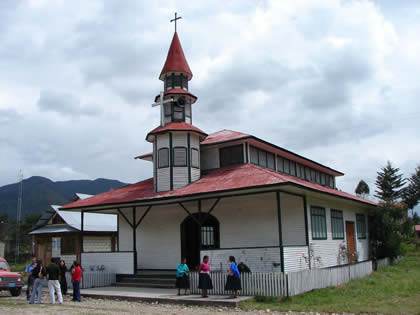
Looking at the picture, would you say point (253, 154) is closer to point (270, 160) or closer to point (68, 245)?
point (270, 160)

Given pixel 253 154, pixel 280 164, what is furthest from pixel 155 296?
pixel 280 164

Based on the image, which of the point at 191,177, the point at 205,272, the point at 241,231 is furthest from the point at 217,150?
the point at 205,272

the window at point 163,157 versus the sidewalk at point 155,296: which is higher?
the window at point 163,157

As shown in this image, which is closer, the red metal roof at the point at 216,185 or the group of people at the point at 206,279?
the group of people at the point at 206,279

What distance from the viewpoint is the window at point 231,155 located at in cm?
2130

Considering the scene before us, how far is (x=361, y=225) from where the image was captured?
1018 inches

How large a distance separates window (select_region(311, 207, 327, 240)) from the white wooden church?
5 centimetres

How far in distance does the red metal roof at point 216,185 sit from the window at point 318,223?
1017mm

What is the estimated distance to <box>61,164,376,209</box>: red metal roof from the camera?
16531mm

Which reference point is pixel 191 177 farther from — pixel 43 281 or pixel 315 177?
pixel 315 177

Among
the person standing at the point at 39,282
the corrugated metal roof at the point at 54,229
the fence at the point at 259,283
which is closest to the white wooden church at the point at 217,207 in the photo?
the fence at the point at 259,283

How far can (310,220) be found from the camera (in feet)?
60.9

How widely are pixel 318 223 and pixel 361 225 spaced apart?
25.7ft

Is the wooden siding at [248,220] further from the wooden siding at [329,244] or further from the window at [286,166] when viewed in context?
the window at [286,166]
